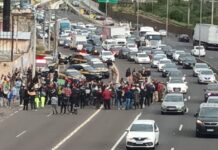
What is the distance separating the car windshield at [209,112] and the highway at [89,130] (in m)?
1.09

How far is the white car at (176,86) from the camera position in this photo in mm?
57656

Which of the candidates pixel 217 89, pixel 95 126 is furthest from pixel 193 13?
pixel 95 126

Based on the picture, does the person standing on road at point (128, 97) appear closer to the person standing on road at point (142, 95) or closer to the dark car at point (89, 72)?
the person standing on road at point (142, 95)

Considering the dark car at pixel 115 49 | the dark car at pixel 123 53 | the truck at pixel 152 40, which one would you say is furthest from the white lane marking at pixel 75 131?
the truck at pixel 152 40

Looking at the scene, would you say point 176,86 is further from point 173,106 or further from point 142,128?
point 142,128

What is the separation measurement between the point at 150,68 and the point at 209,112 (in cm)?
4054

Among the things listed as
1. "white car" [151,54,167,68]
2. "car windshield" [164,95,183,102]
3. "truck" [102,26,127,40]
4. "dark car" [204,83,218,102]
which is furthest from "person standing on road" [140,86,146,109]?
"truck" [102,26,127,40]

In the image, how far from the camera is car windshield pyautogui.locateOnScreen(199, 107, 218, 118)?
38.2 m

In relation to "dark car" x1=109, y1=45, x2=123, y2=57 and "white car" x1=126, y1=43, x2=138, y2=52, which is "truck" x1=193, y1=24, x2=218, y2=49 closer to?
"white car" x1=126, y1=43, x2=138, y2=52

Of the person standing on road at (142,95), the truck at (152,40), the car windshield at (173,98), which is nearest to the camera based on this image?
the car windshield at (173,98)

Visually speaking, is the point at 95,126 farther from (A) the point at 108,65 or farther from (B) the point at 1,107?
(A) the point at 108,65

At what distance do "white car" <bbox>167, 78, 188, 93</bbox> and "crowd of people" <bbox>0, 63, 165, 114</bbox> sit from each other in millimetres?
5660

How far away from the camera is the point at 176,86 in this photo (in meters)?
58.0

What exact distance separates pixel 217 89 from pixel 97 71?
660 inches
